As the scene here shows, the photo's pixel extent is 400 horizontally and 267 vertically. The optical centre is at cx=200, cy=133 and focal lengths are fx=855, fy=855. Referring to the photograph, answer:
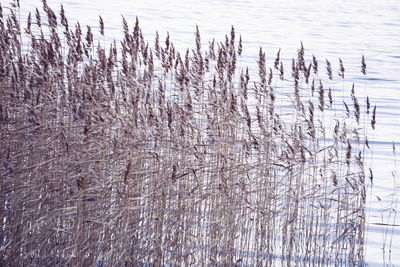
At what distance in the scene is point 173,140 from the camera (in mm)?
6094

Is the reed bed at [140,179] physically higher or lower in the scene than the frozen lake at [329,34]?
higher

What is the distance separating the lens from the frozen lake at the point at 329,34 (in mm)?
8430

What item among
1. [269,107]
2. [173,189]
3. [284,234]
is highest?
[269,107]

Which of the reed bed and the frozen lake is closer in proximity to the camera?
the reed bed

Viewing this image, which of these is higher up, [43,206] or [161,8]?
[43,206]

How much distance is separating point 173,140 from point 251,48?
12.5m

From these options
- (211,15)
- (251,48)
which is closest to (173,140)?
(251,48)

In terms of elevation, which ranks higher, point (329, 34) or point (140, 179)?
point (140, 179)

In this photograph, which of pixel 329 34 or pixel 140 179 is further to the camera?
pixel 329 34

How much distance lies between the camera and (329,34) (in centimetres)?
2292

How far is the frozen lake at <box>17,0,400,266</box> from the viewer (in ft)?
27.7

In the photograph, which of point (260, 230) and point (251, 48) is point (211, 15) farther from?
point (260, 230)

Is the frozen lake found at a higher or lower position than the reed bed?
lower

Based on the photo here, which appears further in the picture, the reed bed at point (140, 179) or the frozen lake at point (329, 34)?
the frozen lake at point (329, 34)
